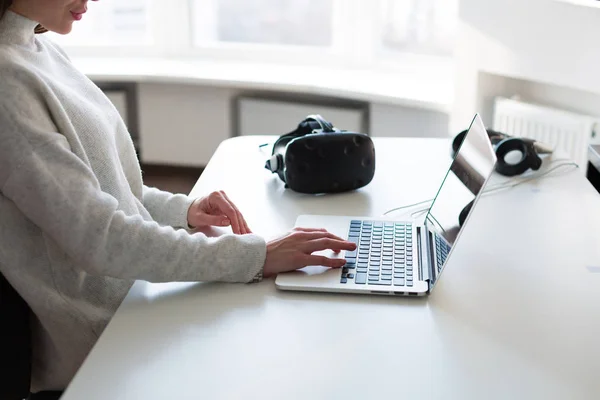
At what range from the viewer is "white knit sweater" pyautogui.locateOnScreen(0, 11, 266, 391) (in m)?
1.12

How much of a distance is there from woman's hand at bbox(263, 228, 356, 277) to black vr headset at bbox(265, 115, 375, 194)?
1.00 feet

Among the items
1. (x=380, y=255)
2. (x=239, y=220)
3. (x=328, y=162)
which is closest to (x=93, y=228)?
(x=239, y=220)

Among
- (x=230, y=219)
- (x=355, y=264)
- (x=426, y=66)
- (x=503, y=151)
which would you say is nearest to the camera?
(x=355, y=264)

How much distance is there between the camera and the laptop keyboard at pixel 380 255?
1.24 metres

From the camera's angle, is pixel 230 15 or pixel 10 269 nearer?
pixel 10 269

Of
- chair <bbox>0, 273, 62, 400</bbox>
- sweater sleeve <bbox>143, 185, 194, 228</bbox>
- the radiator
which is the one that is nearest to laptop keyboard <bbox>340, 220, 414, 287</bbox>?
sweater sleeve <bbox>143, 185, 194, 228</bbox>

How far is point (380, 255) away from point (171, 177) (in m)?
2.77

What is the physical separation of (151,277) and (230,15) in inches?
117

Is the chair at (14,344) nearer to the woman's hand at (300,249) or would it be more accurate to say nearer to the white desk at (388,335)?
the white desk at (388,335)

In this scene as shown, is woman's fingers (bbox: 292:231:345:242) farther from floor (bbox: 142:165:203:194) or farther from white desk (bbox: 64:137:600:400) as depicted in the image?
floor (bbox: 142:165:203:194)

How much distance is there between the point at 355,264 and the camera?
1293mm

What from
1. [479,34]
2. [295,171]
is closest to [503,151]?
[295,171]

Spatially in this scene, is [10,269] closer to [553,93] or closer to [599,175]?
[599,175]

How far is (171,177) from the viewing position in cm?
397
